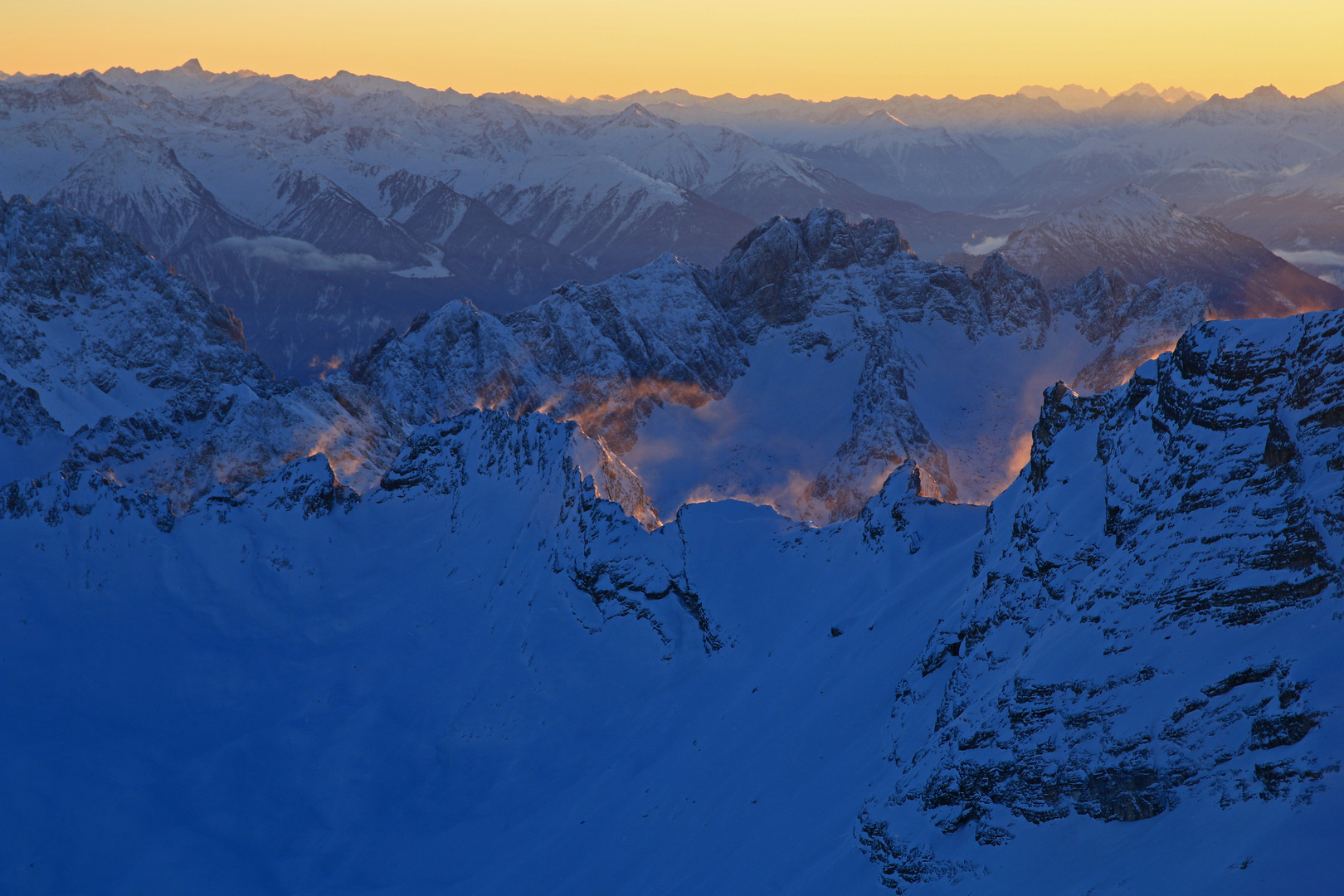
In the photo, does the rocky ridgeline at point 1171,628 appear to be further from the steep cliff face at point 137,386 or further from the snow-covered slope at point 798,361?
the snow-covered slope at point 798,361

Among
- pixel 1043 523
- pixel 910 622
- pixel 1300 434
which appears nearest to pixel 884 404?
pixel 910 622

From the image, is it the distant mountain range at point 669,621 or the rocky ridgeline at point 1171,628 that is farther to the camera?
the distant mountain range at point 669,621

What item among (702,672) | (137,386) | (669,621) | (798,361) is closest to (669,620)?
(669,621)

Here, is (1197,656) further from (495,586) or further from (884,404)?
(884,404)

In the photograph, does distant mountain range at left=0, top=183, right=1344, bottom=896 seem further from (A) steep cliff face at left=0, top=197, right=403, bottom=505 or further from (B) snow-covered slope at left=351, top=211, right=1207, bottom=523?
Answer: (B) snow-covered slope at left=351, top=211, right=1207, bottom=523

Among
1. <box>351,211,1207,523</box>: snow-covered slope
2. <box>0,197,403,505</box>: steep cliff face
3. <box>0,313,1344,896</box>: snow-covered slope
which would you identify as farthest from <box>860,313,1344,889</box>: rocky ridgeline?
<box>351,211,1207,523</box>: snow-covered slope

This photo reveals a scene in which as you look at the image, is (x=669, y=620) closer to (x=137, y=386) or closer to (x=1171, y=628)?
(x=1171, y=628)

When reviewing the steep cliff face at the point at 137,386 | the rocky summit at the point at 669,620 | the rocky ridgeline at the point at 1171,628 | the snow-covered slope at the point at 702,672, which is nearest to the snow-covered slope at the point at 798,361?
the rocky summit at the point at 669,620
